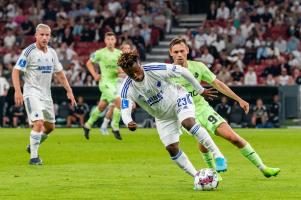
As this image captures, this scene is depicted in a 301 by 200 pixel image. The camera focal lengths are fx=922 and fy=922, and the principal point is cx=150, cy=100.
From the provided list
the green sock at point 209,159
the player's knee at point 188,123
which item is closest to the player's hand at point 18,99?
the green sock at point 209,159

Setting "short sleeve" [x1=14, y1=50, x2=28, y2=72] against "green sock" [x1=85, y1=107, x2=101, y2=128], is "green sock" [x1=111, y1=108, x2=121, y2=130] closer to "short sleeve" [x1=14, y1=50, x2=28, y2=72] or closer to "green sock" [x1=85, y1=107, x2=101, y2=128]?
"green sock" [x1=85, y1=107, x2=101, y2=128]

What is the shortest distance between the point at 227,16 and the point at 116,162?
2467cm

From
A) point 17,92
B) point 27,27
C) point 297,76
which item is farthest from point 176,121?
point 27,27

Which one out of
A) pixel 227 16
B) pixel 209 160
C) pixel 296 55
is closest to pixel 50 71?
pixel 209 160

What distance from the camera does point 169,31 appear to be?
44562mm

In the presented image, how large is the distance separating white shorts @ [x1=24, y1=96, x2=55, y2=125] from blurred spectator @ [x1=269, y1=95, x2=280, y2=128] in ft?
58.3

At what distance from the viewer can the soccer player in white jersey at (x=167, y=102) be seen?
1309 centimetres

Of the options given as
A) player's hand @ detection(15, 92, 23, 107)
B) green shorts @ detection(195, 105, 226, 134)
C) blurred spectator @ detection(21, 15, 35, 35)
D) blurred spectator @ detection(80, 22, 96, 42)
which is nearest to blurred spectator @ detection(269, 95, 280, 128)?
blurred spectator @ detection(80, 22, 96, 42)

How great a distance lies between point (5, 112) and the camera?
3756cm

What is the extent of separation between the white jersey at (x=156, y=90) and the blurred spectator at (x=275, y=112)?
72.9 feet

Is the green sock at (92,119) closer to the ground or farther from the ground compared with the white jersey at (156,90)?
closer to the ground

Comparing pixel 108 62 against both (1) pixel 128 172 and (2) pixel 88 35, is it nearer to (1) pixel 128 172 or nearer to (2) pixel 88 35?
(1) pixel 128 172

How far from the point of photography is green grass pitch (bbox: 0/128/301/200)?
1274cm

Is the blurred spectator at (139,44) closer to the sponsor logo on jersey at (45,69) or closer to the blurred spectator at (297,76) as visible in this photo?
the blurred spectator at (297,76)
